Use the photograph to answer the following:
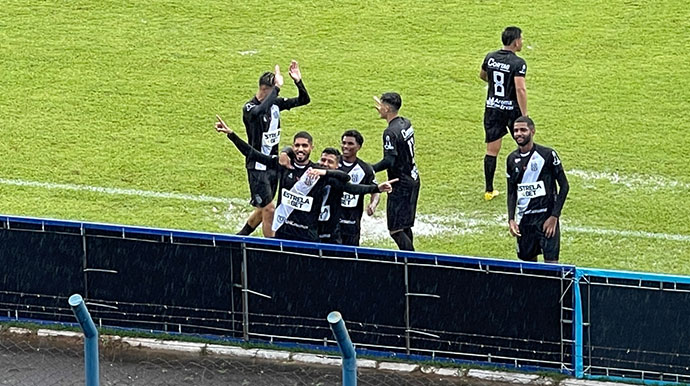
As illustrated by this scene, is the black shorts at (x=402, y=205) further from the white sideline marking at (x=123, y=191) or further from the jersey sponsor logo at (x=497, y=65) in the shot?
the white sideline marking at (x=123, y=191)

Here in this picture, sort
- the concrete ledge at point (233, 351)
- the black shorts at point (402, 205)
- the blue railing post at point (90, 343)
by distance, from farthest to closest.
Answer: the black shorts at point (402, 205) → the concrete ledge at point (233, 351) → the blue railing post at point (90, 343)

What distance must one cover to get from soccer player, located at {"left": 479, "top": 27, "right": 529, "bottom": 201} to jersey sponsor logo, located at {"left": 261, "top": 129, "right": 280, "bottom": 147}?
85.6 inches

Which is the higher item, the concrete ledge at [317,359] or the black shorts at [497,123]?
the black shorts at [497,123]

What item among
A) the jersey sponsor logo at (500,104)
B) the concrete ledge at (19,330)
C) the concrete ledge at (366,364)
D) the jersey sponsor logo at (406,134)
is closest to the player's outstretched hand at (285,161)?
the jersey sponsor logo at (406,134)

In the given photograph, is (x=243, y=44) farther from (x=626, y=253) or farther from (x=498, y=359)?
(x=498, y=359)

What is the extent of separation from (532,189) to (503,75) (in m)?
2.37

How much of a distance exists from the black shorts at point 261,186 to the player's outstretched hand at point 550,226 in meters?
2.57

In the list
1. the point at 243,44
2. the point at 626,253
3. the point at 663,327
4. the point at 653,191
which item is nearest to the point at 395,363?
the point at 663,327

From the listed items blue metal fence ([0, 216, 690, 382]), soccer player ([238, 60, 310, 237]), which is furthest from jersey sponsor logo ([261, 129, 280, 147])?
blue metal fence ([0, 216, 690, 382])

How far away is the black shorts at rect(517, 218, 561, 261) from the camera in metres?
10.5

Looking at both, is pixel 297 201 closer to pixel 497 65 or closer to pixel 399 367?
pixel 399 367

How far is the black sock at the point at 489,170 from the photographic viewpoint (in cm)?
1284

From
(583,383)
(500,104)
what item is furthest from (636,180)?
(583,383)

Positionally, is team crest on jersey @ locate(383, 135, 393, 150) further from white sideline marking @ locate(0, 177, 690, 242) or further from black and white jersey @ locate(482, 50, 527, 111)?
black and white jersey @ locate(482, 50, 527, 111)
